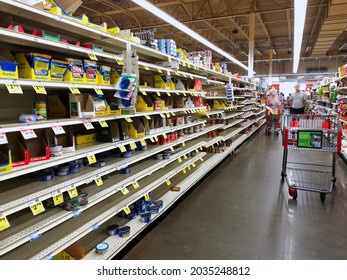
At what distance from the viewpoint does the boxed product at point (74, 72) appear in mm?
2125

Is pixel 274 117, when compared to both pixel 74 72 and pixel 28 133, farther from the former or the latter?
pixel 28 133

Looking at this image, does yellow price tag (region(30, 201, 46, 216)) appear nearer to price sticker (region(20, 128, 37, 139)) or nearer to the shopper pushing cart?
price sticker (region(20, 128, 37, 139))

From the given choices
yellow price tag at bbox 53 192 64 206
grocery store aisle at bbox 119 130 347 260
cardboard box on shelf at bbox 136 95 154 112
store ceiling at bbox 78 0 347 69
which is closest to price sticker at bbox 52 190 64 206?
yellow price tag at bbox 53 192 64 206

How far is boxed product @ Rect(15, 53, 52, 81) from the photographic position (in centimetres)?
186

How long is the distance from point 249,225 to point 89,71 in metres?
2.52

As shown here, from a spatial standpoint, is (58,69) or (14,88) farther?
(58,69)

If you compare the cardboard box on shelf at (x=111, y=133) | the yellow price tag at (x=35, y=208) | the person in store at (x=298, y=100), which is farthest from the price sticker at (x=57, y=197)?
the person in store at (x=298, y=100)

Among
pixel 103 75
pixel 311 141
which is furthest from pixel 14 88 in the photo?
pixel 311 141

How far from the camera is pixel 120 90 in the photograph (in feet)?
8.37

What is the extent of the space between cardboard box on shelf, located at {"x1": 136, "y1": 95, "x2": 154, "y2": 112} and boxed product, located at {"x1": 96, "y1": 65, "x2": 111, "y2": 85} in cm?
63

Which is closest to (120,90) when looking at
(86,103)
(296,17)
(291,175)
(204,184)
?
(86,103)

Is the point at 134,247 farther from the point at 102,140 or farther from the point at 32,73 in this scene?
the point at 32,73

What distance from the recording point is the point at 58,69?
6.75 feet

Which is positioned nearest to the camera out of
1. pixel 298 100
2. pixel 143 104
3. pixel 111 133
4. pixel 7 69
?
pixel 7 69
